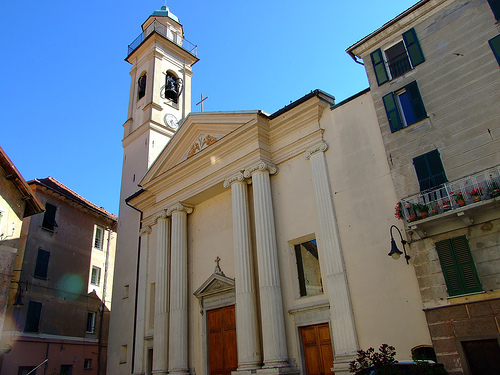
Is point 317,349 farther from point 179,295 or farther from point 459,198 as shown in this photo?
point 179,295

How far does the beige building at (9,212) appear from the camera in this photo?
59.2ft

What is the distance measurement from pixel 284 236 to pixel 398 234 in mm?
4486

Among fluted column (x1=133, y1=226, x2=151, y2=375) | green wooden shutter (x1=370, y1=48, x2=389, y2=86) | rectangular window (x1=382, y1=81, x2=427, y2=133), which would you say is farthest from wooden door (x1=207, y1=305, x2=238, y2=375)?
green wooden shutter (x1=370, y1=48, x2=389, y2=86)

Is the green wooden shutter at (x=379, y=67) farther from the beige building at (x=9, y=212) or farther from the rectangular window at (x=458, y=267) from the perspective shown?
the beige building at (x=9, y=212)

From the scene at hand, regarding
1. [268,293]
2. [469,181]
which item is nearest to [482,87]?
[469,181]

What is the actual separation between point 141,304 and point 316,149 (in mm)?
11638

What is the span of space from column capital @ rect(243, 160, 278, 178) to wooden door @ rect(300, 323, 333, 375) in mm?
6109

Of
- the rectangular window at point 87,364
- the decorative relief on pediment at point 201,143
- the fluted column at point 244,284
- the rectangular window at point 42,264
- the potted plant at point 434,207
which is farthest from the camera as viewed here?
the rectangular window at point 87,364

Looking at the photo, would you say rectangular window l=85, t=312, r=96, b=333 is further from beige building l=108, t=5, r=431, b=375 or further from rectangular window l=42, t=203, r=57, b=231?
rectangular window l=42, t=203, r=57, b=231

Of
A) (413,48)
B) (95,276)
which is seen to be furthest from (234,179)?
(95,276)

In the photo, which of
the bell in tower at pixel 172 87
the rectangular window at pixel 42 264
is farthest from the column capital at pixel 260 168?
the rectangular window at pixel 42 264

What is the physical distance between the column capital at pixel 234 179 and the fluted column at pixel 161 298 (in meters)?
4.33

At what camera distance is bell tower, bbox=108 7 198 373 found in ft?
70.5

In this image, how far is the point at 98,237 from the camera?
28.5m
